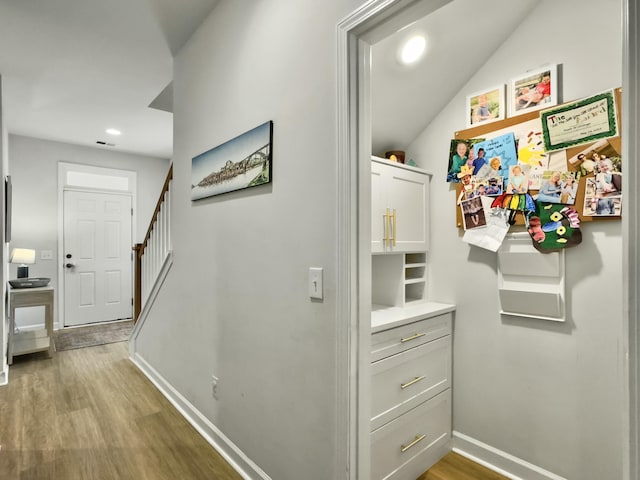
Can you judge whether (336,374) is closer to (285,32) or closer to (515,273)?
(515,273)

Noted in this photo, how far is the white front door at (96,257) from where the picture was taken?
4.87m

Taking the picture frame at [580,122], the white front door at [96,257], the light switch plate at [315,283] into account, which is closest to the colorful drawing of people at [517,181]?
the picture frame at [580,122]

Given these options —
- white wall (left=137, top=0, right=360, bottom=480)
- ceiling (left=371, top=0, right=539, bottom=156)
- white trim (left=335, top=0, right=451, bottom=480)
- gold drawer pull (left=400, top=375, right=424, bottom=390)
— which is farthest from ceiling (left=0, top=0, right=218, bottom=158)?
gold drawer pull (left=400, top=375, right=424, bottom=390)

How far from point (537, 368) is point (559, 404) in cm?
18

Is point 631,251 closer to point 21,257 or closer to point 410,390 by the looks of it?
point 410,390

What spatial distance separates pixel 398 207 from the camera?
205 cm

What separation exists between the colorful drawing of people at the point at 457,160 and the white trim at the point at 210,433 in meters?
1.93

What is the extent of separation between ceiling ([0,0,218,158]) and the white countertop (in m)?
2.08

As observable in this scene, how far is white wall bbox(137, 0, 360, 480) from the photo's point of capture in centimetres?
135

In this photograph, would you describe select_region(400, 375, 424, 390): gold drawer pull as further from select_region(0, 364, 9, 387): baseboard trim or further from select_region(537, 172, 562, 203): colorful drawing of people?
select_region(0, 364, 9, 387): baseboard trim

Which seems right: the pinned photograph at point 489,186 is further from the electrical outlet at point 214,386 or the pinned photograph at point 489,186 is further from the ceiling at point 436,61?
the electrical outlet at point 214,386

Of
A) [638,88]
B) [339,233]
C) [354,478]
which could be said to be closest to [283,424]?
[354,478]

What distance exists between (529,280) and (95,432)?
275 centimetres

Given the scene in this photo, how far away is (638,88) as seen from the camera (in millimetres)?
665
